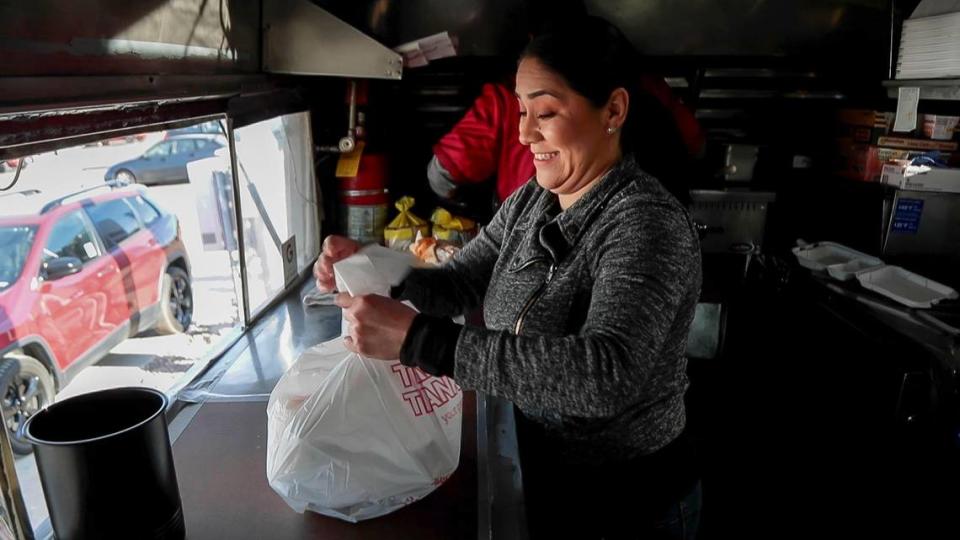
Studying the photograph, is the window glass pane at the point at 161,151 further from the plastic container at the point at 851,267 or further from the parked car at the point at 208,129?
the plastic container at the point at 851,267

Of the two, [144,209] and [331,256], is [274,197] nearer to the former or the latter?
[144,209]

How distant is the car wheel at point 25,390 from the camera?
1.50m

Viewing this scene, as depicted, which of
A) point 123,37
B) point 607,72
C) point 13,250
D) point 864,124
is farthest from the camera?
point 864,124

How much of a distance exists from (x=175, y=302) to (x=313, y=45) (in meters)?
1.03

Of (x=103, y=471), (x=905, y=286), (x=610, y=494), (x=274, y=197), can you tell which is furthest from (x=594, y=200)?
(x=905, y=286)

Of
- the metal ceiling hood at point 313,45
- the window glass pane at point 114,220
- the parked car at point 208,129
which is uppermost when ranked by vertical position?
the metal ceiling hood at point 313,45

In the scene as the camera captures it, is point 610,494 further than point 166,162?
No

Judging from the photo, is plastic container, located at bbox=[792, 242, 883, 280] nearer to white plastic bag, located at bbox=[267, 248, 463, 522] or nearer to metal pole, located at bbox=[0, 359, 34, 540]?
white plastic bag, located at bbox=[267, 248, 463, 522]

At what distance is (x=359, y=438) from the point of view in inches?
35.8

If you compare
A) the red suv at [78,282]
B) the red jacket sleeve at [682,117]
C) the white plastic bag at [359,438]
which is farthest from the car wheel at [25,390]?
the red jacket sleeve at [682,117]

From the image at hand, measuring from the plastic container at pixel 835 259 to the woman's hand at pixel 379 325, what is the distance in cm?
213

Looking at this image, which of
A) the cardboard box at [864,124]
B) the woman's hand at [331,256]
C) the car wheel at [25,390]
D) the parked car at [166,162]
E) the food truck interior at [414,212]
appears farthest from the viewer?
the cardboard box at [864,124]

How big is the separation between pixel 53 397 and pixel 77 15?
45.2 inches

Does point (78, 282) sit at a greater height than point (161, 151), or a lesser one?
lesser
